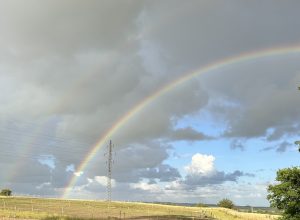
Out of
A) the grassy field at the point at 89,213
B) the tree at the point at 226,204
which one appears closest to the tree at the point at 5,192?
the grassy field at the point at 89,213

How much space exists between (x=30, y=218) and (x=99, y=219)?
454 inches

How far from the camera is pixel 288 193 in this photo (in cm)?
2970

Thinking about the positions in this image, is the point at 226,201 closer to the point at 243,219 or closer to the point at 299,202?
the point at 243,219

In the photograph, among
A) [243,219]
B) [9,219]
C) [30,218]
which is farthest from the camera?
[243,219]

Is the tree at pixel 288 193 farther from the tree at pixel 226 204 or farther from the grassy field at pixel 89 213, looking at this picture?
the tree at pixel 226 204

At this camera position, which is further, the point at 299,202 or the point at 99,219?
the point at 99,219

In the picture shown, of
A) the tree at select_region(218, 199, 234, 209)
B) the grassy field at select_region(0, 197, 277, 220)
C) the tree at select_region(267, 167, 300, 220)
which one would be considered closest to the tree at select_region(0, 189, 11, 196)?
the grassy field at select_region(0, 197, 277, 220)

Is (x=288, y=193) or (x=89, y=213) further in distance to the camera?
(x=89, y=213)

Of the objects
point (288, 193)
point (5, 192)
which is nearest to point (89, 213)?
point (288, 193)

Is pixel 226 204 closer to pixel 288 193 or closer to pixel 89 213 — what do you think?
pixel 89 213

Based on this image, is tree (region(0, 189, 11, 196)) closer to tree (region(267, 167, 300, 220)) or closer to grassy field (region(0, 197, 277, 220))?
grassy field (region(0, 197, 277, 220))

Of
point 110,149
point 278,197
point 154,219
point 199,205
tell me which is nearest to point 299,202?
point 278,197

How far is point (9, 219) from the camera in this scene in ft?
210

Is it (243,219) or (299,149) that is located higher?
(299,149)
